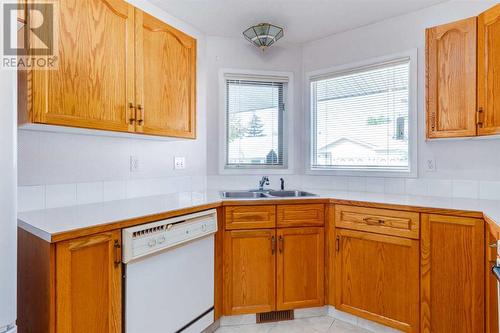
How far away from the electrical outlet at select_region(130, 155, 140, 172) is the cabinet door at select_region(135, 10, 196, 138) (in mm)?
377

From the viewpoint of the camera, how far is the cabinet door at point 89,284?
1.17 m

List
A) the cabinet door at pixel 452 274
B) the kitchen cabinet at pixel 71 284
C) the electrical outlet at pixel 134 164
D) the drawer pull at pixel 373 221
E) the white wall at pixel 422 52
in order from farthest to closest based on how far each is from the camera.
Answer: the electrical outlet at pixel 134 164 < the white wall at pixel 422 52 < the drawer pull at pixel 373 221 < the cabinet door at pixel 452 274 < the kitchen cabinet at pixel 71 284

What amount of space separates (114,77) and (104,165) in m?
0.63

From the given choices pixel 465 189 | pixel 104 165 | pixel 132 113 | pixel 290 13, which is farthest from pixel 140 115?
pixel 465 189

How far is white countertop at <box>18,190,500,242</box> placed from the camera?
126 cm

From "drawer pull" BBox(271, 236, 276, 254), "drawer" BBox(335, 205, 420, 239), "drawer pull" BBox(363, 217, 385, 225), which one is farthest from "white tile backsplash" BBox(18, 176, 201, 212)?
"drawer pull" BBox(363, 217, 385, 225)

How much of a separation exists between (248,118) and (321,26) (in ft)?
3.49

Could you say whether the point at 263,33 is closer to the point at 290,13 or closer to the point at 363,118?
the point at 290,13

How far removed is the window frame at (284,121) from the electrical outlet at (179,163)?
369 mm

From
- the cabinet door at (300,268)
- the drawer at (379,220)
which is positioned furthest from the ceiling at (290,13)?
the cabinet door at (300,268)

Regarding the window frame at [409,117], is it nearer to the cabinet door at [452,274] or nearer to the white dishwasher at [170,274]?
the cabinet door at [452,274]

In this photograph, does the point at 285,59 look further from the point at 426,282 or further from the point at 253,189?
the point at 426,282

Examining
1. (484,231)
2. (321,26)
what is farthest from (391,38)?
(484,231)

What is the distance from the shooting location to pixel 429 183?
2.27 meters
